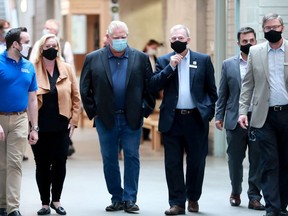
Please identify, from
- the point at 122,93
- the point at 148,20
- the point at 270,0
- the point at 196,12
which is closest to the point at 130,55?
the point at 122,93

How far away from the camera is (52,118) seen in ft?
33.6

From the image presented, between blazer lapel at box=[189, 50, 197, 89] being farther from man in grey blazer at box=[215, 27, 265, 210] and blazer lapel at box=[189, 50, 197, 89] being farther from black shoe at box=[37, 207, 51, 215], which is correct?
black shoe at box=[37, 207, 51, 215]

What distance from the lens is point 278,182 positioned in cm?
980

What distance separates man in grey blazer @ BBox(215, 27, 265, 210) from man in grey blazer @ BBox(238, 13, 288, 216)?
83 centimetres

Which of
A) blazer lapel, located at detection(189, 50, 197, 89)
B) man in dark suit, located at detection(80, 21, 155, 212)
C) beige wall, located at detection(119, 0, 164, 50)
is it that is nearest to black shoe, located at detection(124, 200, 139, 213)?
man in dark suit, located at detection(80, 21, 155, 212)

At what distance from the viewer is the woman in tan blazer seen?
10289 millimetres

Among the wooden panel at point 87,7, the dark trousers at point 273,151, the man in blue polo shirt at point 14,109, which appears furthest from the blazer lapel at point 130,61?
the wooden panel at point 87,7

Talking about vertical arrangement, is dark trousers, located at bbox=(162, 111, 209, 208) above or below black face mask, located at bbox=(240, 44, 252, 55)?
below

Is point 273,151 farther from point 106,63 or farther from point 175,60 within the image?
point 106,63

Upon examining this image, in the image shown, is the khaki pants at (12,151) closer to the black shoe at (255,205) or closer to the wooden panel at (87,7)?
the black shoe at (255,205)

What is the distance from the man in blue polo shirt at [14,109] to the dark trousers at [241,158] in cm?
220

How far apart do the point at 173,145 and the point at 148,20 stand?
13.9 m

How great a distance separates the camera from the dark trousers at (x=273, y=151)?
966 centimetres

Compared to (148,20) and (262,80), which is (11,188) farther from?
(148,20)
